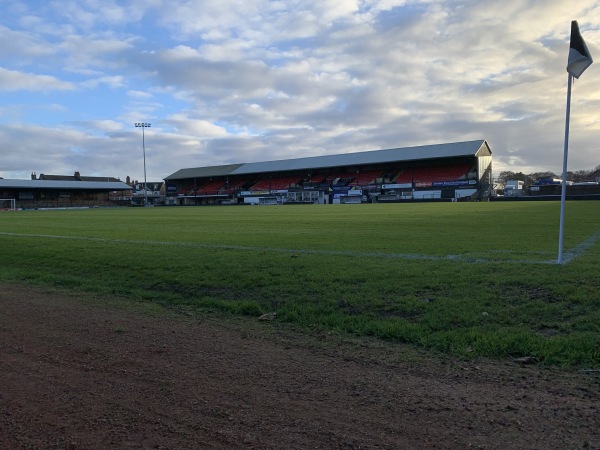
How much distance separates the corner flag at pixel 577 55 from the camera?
9.09m

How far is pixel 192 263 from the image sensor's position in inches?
455

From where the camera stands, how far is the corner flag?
29.8 feet

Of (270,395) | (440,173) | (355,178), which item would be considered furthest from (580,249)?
(355,178)

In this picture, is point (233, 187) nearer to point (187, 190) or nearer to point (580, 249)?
point (187, 190)

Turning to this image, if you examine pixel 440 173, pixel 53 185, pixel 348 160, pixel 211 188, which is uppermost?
pixel 348 160

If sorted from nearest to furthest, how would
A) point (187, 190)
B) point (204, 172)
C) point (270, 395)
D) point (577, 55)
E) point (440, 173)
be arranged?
1. point (270, 395)
2. point (577, 55)
3. point (440, 173)
4. point (204, 172)
5. point (187, 190)

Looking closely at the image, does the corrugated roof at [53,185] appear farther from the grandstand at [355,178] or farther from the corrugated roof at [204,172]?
the grandstand at [355,178]

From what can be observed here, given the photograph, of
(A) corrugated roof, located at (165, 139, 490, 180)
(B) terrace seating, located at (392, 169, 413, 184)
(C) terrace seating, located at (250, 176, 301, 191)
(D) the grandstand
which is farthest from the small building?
(B) terrace seating, located at (392, 169, 413, 184)

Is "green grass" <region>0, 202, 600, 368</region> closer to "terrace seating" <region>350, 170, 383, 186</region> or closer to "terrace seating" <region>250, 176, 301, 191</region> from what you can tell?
"terrace seating" <region>350, 170, 383, 186</region>

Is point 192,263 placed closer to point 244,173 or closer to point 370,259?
point 370,259

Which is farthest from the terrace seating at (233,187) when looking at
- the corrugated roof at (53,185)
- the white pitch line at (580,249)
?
the white pitch line at (580,249)

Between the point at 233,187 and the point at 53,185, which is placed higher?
the point at 53,185

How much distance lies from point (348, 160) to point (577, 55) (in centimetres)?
9188

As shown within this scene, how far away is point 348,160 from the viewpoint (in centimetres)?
10025
